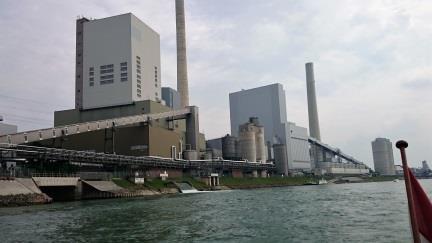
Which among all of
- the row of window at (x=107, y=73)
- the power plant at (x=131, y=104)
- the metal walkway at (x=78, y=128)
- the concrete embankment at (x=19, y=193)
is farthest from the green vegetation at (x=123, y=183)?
the row of window at (x=107, y=73)

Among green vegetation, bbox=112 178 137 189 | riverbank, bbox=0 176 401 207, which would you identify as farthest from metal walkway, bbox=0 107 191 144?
riverbank, bbox=0 176 401 207

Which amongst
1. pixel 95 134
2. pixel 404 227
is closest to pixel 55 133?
pixel 95 134

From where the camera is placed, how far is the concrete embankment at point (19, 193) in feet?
221

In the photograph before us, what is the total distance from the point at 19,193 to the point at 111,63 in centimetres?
11633

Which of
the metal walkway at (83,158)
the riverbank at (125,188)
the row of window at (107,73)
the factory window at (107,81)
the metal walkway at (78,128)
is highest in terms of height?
the row of window at (107,73)

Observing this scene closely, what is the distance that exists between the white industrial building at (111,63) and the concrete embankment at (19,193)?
100 metres

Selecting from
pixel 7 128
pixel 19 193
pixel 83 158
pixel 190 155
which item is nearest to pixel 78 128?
pixel 83 158

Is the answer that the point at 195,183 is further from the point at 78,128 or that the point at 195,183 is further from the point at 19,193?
the point at 19,193

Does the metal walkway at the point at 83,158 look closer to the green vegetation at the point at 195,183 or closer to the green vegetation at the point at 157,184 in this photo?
the green vegetation at the point at 195,183

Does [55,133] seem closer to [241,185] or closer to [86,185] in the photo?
[86,185]

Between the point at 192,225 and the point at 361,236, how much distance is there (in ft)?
46.4

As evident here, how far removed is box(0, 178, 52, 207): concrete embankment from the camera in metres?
67.3

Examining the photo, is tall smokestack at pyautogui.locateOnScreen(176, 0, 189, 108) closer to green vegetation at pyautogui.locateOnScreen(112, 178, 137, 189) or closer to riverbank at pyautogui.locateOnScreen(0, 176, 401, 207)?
riverbank at pyautogui.locateOnScreen(0, 176, 401, 207)

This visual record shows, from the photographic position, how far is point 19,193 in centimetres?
7112
